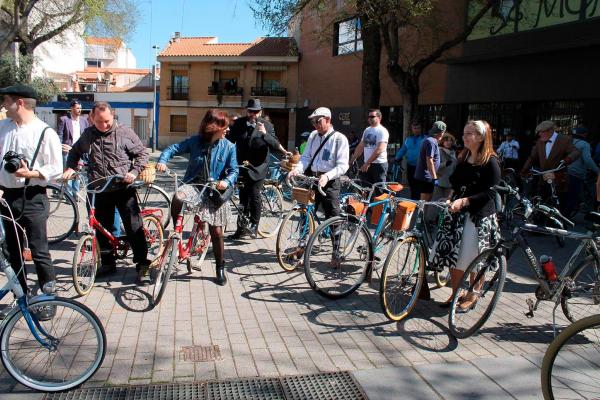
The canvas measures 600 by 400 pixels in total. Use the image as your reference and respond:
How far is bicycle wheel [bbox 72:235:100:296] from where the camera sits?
4.48m

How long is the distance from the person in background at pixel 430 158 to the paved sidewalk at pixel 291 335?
2.06 m

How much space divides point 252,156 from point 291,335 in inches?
140

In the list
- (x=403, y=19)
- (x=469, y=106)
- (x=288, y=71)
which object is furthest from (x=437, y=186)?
(x=288, y=71)

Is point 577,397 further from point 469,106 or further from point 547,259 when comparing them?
point 469,106

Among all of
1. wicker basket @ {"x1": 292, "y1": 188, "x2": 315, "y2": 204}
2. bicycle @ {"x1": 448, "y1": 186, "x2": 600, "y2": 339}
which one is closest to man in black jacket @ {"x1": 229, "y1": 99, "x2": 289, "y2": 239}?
wicker basket @ {"x1": 292, "y1": 188, "x2": 315, "y2": 204}

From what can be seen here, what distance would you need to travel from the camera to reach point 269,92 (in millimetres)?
35719

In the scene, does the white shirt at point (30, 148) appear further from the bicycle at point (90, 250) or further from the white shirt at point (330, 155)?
the white shirt at point (330, 155)

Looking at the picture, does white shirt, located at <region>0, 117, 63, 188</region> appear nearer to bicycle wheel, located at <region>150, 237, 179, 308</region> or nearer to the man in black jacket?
bicycle wheel, located at <region>150, 237, 179, 308</region>

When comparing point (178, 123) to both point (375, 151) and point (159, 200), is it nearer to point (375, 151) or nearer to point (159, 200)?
point (159, 200)

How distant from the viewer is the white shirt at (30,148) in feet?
12.8

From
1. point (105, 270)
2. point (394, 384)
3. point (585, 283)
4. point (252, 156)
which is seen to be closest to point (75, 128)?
point (252, 156)

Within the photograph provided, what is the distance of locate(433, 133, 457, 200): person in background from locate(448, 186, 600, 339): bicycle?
5.47 feet

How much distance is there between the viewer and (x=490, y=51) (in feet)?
47.9

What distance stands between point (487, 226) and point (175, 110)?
3727 centimetres
